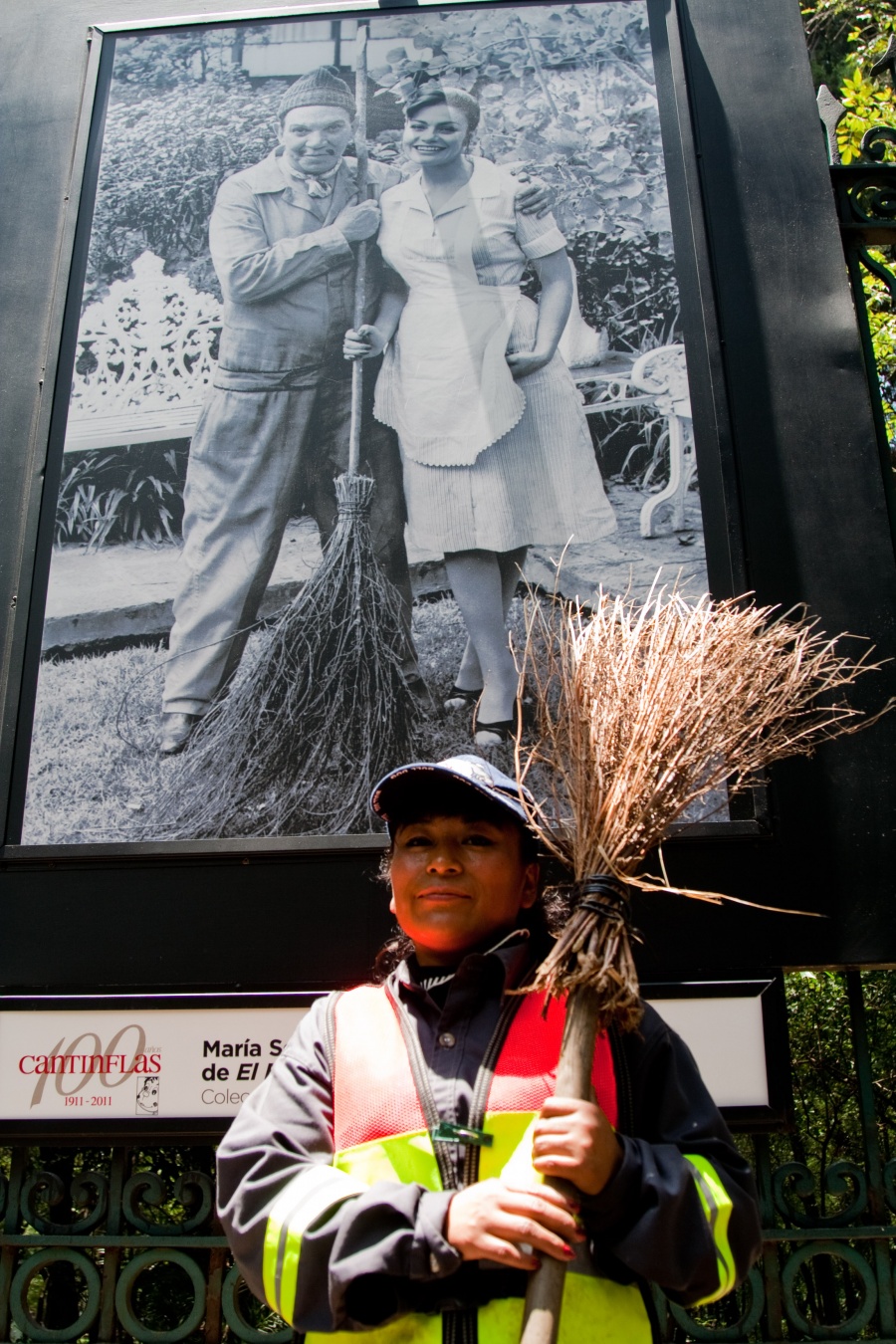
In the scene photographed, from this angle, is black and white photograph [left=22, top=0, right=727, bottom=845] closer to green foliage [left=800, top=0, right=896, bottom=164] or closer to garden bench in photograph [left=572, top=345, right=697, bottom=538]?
garden bench in photograph [left=572, top=345, right=697, bottom=538]

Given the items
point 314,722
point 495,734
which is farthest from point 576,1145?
point 314,722

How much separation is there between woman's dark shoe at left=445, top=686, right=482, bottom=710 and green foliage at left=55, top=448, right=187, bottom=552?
118 cm

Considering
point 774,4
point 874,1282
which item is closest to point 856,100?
point 774,4

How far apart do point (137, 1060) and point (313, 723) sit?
3.90 ft

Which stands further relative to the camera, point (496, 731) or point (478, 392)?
point (478, 392)

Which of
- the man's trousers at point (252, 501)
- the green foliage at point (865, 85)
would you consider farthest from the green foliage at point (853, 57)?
the man's trousers at point (252, 501)

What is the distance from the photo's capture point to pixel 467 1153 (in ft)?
6.36

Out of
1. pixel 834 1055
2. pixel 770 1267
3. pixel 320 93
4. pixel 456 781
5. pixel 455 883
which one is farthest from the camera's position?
pixel 834 1055

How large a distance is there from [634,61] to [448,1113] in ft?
14.2

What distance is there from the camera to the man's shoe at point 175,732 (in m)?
4.01

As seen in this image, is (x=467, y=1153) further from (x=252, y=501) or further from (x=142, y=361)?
(x=142, y=361)

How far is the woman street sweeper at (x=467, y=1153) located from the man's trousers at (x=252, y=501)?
1885mm

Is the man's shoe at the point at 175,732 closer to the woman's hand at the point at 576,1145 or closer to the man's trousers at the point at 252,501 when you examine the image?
the man's trousers at the point at 252,501

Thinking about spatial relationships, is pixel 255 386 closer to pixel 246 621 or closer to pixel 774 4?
pixel 246 621
